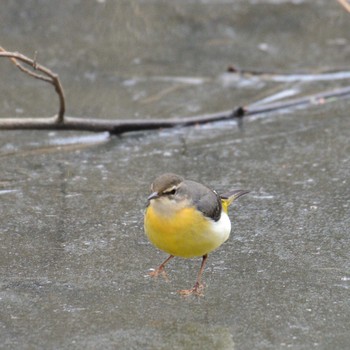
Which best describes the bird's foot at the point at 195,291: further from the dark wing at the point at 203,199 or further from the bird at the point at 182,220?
the dark wing at the point at 203,199

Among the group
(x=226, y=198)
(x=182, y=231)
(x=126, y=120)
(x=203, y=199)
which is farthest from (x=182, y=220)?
(x=126, y=120)

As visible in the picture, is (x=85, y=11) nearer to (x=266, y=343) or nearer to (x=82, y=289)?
(x=82, y=289)

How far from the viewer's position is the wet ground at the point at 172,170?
13.7 ft

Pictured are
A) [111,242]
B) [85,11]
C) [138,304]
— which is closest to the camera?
[138,304]

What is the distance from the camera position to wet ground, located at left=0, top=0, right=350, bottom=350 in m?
4.19

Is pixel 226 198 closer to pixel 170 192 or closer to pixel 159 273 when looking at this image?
pixel 159 273

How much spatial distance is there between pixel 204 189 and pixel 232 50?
5.01 metres

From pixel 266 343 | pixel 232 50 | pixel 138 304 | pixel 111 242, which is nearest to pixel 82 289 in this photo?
pixel 138 304

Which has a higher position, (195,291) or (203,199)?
(203,199)

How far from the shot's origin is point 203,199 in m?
4.50

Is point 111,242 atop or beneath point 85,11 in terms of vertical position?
beneath

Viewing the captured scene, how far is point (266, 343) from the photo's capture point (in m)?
3.92

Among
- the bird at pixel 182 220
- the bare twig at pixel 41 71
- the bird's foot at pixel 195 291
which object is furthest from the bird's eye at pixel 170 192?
the bare twig at pixel 41 71

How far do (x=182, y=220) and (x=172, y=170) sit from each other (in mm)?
2106
